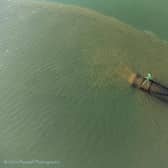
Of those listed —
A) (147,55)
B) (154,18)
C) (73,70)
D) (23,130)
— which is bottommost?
(23,130)

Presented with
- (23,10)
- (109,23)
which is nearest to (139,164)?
(109,23)

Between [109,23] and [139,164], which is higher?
[109,23]

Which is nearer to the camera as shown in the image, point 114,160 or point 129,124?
point 114,160

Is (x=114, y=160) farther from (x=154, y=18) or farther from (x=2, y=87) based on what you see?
(x=154, y=18)

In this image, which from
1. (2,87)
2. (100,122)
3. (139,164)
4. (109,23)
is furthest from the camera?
(109,23)

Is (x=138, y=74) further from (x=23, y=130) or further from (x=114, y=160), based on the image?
(x=23, y=130)

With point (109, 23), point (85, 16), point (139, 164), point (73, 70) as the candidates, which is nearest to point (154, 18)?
point (109, 23)

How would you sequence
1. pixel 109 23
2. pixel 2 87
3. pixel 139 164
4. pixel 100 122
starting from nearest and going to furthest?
1. pixel 139 164
2. pixel 100 122
3. pixel 2 87
4. pixel 109 23
